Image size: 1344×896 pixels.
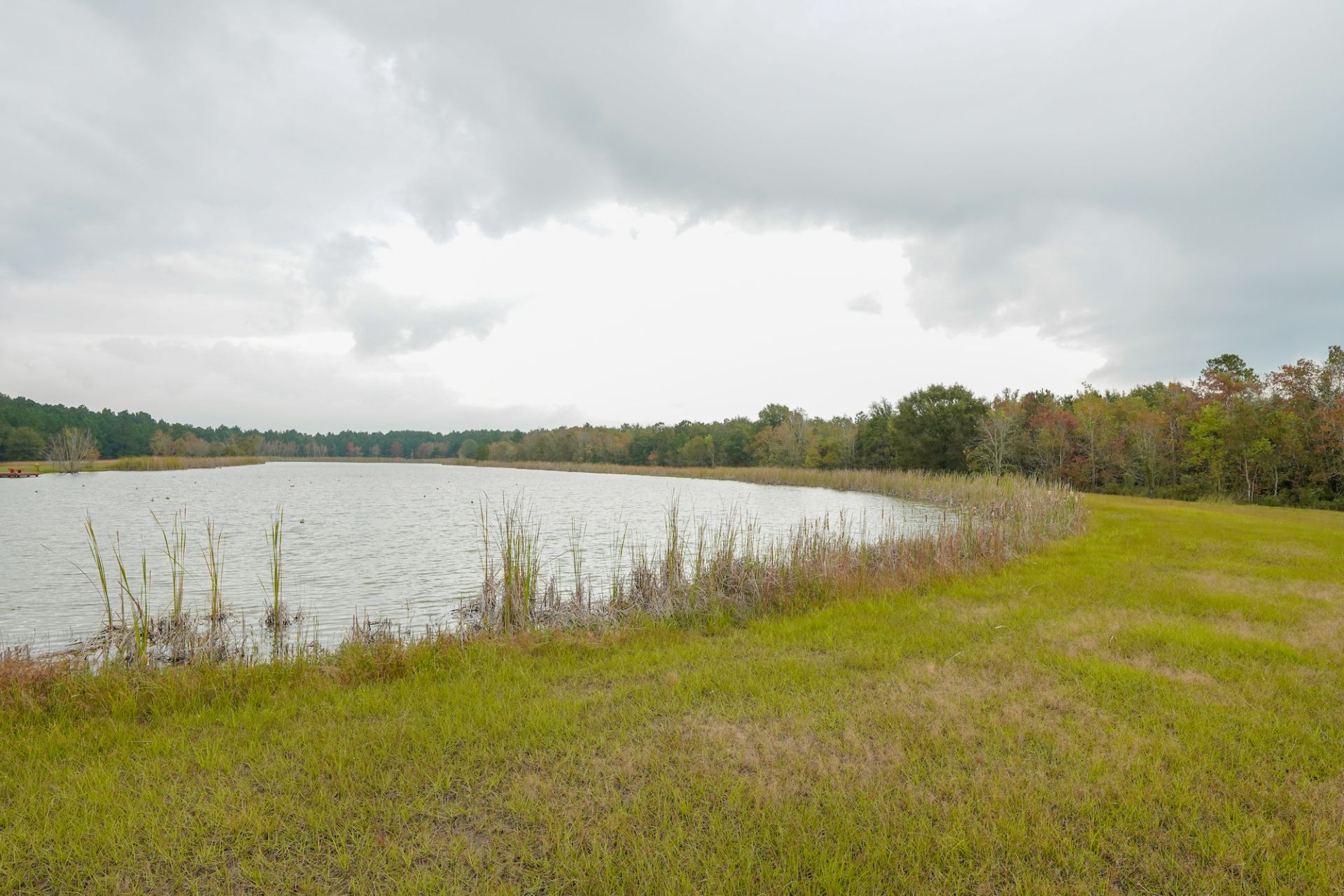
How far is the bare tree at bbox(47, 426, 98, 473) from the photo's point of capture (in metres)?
51.9

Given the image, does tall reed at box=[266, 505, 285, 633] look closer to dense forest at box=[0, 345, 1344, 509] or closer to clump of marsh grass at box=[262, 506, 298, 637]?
→ clump of marsh grass at box=[262, 506, 298, 637]

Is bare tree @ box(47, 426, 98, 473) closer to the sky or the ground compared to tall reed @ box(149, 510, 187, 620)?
closer to the sky

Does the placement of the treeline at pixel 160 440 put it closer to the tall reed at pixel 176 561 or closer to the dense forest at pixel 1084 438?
the dense forest at pixel 1084 438

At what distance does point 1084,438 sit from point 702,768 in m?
46.1

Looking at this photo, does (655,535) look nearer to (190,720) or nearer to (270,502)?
(190,720)

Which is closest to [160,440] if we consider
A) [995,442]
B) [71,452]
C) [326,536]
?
[71,452]

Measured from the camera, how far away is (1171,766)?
360 cm

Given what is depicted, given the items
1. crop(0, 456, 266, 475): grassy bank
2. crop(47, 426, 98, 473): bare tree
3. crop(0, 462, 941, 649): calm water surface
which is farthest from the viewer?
crop(0, 456, 266, 475): grassy bank

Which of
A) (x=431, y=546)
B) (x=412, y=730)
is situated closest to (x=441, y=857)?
(x=412, y=730)

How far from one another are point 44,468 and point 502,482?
45.6 m

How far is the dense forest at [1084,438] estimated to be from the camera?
29750 mm

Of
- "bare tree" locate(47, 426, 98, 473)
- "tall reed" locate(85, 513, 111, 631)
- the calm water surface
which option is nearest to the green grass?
"tall reed" locate(85, 513, 111, 631)

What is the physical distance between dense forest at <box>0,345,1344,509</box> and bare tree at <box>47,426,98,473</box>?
8.60 meters

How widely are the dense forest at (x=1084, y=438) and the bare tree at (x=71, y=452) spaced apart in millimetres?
8597
